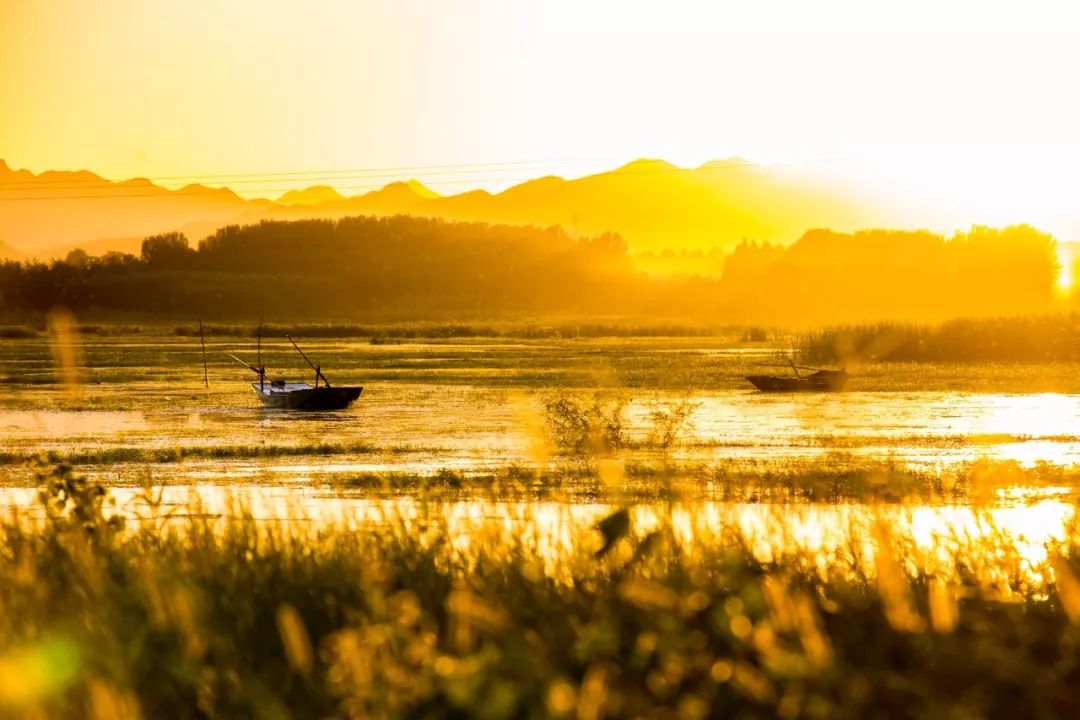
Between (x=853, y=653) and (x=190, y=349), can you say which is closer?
(x=853, y=653)

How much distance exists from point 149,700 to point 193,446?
28.1 m

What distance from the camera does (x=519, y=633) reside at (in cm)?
1038

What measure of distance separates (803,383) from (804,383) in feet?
0.23

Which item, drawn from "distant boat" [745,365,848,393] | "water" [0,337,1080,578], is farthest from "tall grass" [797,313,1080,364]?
"distant boat" [745,365,848,393]

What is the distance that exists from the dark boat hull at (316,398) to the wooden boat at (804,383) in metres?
16.9

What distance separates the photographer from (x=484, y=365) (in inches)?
3270

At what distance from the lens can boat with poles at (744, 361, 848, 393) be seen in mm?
60719

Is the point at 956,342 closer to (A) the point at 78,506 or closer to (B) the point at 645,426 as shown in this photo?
(B) the point at 645,426

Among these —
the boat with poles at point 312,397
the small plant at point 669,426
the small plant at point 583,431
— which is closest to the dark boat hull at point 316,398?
the boat with poles at point 312,397

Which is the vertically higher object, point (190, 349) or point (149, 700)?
point (149, 700)

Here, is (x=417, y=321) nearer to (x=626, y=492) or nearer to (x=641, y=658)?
(x=626, y=492)

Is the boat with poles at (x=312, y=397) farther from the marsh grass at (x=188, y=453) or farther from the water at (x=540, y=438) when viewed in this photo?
the marsh grass at (x=188, y=453)

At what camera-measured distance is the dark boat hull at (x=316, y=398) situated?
5238cm

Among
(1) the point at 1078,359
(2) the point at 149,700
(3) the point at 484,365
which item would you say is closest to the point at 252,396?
(3) the point at 484,365
